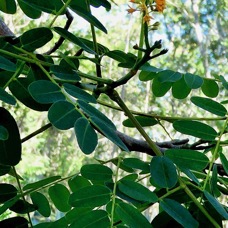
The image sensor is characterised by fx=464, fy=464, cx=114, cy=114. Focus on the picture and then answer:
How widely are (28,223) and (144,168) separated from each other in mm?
105

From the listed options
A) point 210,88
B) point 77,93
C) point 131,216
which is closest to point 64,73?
point 77,93

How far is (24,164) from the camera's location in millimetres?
4957

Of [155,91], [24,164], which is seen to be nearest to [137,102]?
[24,164]

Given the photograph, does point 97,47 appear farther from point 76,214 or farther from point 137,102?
point 137,102

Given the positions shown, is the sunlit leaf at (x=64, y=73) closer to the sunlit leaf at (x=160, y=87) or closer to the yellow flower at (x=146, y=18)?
the yellow flower at (x=146, y=18)

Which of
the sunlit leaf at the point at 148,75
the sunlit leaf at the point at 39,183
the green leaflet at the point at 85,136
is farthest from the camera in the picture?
the sunlit leaf at the point at 148,75

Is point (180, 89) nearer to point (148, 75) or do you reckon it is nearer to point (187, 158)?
point (148, 75)

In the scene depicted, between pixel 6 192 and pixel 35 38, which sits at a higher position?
pixel 35 38

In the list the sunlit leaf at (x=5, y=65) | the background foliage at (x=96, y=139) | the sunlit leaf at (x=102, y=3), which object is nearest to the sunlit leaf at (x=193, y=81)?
the background foliage at (x=96, y=139)

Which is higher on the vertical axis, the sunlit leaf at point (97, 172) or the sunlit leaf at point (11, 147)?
the sunlit leaf at point (11, 147)

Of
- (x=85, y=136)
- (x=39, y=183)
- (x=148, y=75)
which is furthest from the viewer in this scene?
(x=148, y=75)

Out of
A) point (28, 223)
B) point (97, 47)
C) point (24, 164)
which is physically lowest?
point (24, 164)

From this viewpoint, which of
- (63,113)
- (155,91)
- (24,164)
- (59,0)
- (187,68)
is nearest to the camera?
(63,113)

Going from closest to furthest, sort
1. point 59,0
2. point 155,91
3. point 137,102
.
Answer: point 59,0
point 155,91
point 137,102
